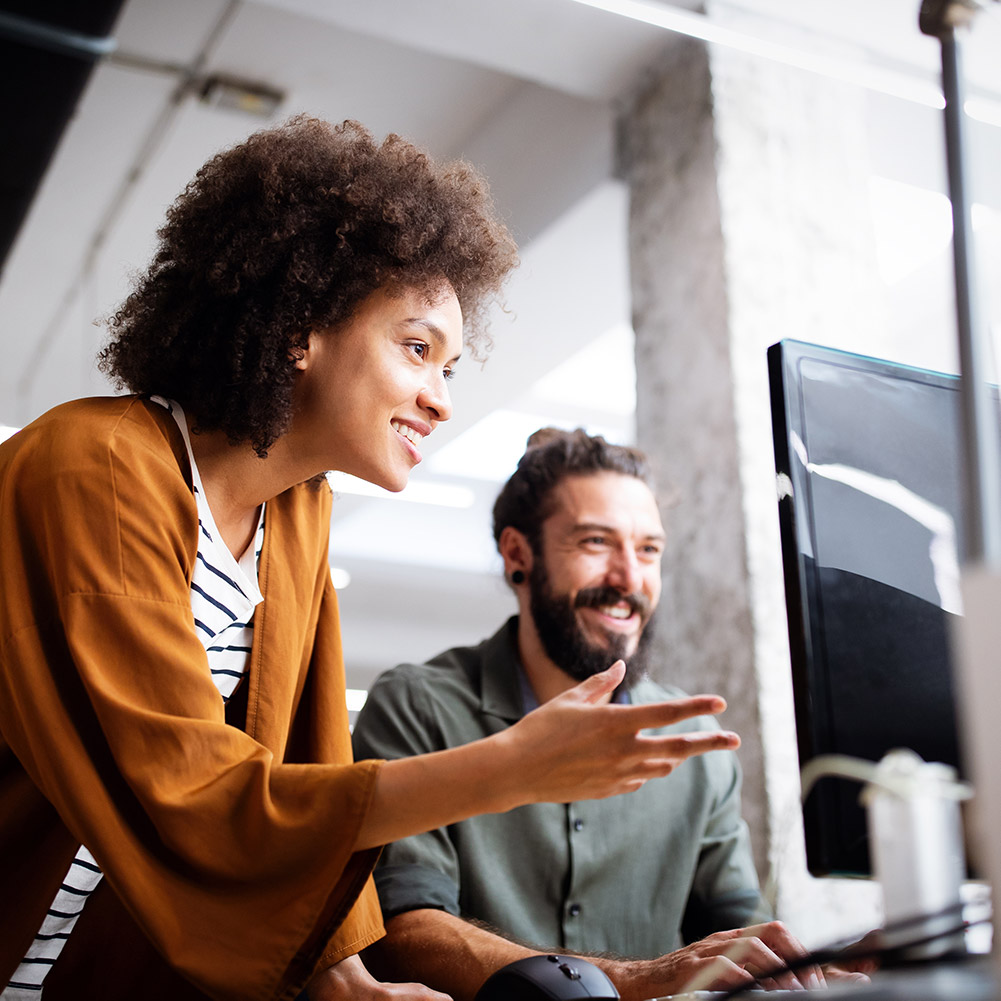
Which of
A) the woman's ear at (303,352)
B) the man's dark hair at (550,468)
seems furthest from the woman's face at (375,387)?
the man's dark hair at (550,468)

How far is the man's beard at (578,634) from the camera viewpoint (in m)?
1.82

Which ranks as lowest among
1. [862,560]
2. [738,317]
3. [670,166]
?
[862,560]

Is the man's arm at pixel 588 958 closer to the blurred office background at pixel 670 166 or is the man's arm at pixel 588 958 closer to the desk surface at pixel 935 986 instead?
the desk surface at pixel 935 986

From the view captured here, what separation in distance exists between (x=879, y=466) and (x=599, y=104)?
2606mm

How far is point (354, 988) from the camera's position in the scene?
1180 mm

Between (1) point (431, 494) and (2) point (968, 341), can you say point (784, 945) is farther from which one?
(1) point (431, 494)

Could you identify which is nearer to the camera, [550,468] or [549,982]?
[549,982]

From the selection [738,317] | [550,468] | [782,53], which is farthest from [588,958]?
[782,53]

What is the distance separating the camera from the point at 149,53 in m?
3.26

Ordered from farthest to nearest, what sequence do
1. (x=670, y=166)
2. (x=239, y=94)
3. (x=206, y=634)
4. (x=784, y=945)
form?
1. (x=239, y=94)
2. (x=670, y=166)
3. (x=206, y=634)
4. (x=784, y=945)

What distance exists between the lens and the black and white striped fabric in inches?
43.2

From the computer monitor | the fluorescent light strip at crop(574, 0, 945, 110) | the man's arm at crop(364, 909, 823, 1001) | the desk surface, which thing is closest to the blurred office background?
the fluorescent light strip at crop(574, 0, 945, 110)

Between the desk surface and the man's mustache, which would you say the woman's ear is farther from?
the desk surface

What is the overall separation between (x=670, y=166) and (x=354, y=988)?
Answer: 7.15ft
